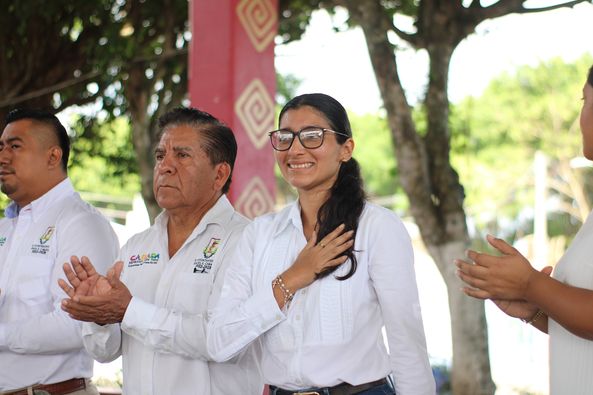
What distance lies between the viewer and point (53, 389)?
3268 millimetres

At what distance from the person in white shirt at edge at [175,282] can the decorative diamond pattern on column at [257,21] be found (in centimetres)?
203

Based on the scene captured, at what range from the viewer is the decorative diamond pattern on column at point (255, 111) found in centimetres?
496

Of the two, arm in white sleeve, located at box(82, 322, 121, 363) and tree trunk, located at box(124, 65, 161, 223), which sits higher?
tree trunk, located at box(124, 65, 161, 223)

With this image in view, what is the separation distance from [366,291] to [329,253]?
16 cm

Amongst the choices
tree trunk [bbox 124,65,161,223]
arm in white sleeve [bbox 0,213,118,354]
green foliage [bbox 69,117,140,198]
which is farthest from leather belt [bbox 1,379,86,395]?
green foliage [bbox 69,117,140,198]

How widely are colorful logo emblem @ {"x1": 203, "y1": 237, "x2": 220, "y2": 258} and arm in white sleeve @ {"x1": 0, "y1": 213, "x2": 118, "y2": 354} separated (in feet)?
1.82

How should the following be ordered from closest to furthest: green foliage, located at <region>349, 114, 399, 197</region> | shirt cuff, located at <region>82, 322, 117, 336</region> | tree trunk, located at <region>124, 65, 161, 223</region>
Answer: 1. shirt cuff, located at <region>82, 322, 117, 336</region>
2. tree trunk, located at <region>124, 65, 161, 223</region>
3. green foliage, located at <region>349, 114, 399, 197</region>

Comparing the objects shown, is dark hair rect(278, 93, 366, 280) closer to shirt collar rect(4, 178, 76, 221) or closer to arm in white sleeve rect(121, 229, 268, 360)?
arm in white sleeve rect(121, 229, 268, 360)

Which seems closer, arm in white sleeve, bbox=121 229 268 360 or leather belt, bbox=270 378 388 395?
leather belt, bbox=270 378 388 395

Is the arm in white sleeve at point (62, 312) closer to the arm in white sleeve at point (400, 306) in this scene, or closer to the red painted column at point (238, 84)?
the arm in white sleeve at point (400, 306)

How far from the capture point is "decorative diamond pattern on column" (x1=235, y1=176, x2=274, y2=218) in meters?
4.93

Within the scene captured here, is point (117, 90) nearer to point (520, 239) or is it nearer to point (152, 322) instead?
point (152, 322)

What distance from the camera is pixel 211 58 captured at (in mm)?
4984

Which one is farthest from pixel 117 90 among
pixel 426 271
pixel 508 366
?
pixel 426 271
